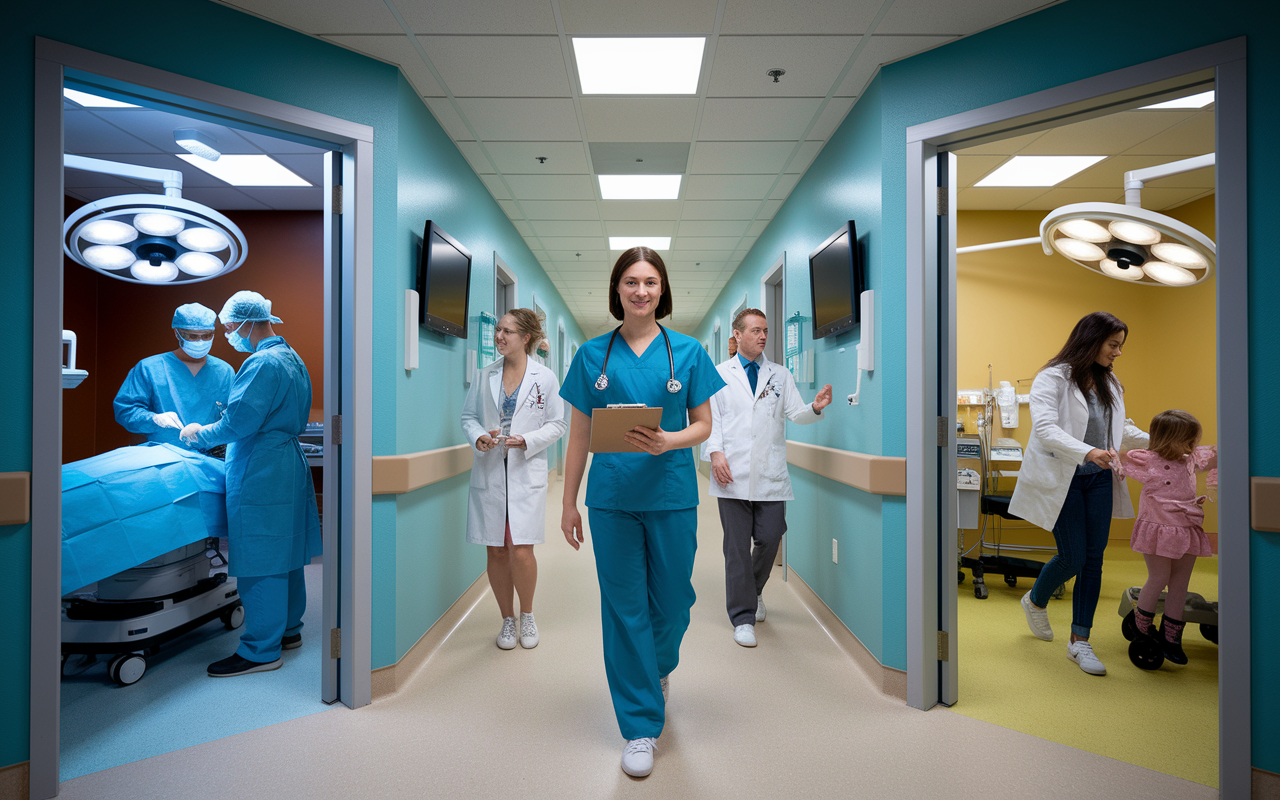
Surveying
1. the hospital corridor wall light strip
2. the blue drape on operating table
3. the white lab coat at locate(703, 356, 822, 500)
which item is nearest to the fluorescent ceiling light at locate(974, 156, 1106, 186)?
the white lab coat at locate(703, 356, 822, 500)

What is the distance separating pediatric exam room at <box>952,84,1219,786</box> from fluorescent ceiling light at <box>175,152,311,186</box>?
4.23 m

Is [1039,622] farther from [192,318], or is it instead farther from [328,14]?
[192,318]

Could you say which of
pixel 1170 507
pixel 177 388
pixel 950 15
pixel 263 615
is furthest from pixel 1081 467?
pixel 177 388

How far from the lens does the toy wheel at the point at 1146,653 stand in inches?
106

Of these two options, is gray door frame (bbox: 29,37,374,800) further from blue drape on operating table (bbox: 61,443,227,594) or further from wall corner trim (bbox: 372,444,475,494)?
blue drape on operating table (bbox: 61,443,227,594)

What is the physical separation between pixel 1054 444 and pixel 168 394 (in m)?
4.43

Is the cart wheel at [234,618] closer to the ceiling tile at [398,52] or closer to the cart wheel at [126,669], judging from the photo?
the cart wheel at [126,669]

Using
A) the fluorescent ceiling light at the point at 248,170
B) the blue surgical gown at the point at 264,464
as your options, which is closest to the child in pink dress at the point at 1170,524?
the blue surgical gown at the point at 264,464

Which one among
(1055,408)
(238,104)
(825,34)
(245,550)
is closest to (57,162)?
(238,104)

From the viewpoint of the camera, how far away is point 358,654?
2.32 metres

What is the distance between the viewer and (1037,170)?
388 centimetres

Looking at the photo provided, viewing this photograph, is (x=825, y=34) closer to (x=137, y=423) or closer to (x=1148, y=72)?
(x=1148, y=72)

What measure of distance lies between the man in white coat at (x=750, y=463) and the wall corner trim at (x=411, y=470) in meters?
1.30

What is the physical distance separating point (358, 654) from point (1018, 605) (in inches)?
142
